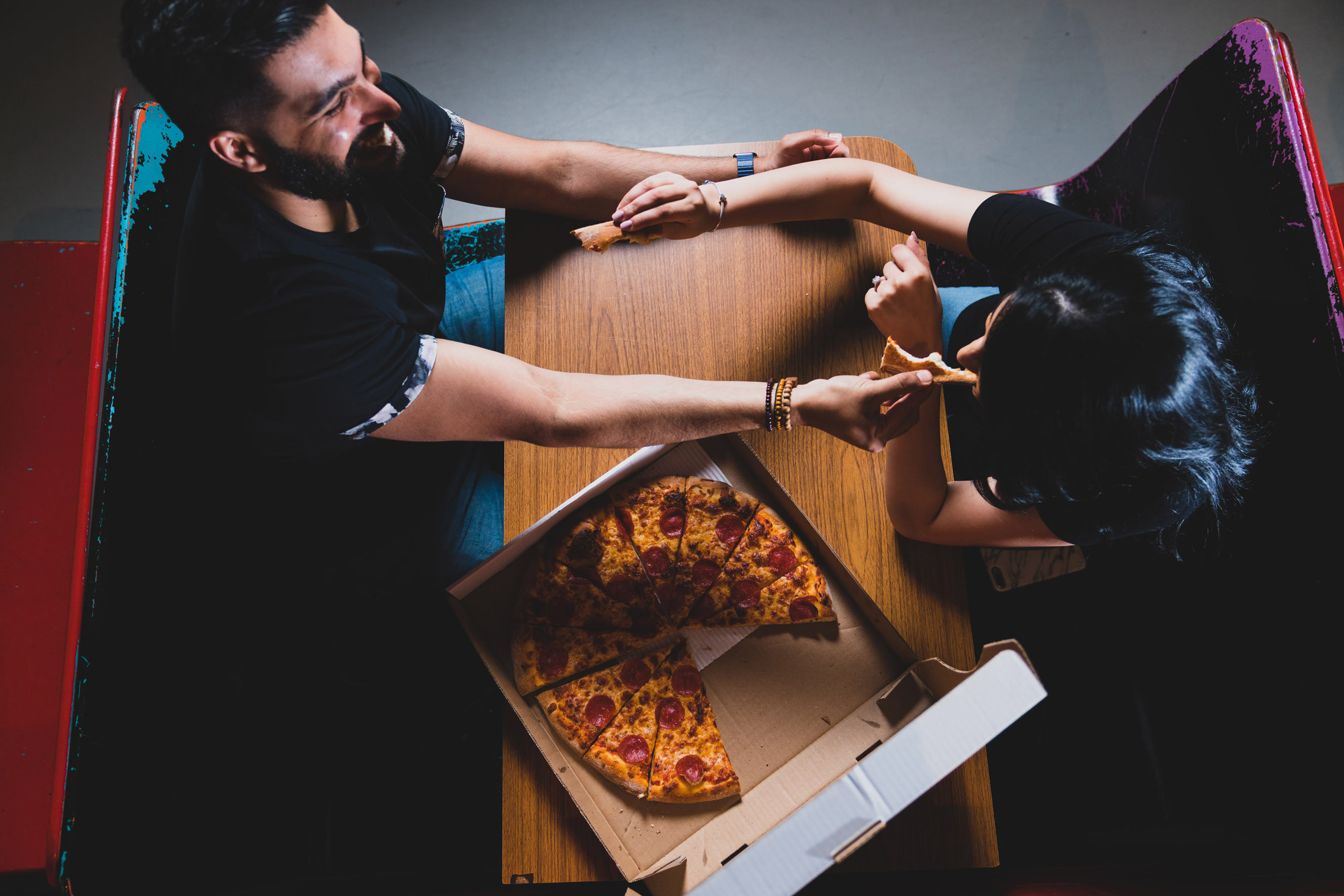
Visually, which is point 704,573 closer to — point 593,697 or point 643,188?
point 593,697

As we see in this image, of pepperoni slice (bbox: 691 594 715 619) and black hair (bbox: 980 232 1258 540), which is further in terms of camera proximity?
pepperoni slice (bbox: 691 594 715 619)

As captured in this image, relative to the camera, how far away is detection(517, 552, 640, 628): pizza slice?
4.79 ft

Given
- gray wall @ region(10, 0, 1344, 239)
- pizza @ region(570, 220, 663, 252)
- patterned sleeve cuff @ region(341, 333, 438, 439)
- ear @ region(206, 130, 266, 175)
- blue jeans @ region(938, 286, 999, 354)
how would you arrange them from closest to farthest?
ear @ region(206, 130, 266, 175) → patterned sleeve cuff @ region(341, 333, 438, 439) → pizza @ region(570, 220, 663, 252) → blue jeans @ region(938, 286, 999, 354) → gray wall @ region(10, 0, 1344, 239)

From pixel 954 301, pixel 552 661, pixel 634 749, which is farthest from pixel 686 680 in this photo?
pixel 954 301

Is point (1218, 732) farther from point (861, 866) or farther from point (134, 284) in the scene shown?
point (134, 284)

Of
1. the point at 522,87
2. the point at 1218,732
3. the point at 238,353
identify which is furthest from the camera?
the point at 522,87

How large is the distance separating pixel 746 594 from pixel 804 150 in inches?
40.0

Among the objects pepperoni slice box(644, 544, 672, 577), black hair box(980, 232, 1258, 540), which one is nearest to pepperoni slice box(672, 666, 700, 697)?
pepperoni slice box(644, 544, 672, 577)

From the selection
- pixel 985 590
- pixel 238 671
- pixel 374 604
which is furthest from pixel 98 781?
pixel 985 590

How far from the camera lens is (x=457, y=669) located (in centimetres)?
182

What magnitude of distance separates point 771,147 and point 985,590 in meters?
1.20

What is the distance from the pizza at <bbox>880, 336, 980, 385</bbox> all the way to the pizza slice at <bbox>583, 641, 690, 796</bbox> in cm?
73

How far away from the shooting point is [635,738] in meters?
1.42

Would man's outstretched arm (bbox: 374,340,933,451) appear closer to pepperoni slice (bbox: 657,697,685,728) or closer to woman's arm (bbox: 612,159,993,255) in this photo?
woman's arm (bbox: 612,159,993,255)
